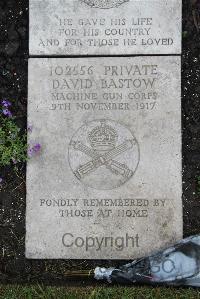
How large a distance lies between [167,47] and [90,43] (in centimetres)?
66

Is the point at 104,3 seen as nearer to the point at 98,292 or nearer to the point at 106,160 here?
the point at 106,160

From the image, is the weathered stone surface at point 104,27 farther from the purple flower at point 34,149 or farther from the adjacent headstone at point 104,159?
the purple flower at point 34,149

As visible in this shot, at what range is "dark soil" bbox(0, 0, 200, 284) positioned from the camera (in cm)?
423

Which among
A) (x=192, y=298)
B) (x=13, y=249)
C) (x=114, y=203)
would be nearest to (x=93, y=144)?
(x=114, y=203)

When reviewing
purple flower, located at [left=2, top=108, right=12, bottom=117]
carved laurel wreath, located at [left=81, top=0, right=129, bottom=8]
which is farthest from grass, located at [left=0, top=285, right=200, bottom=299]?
carved laurel wreath, located at [left=81, top=0, right=129, bottom=8]

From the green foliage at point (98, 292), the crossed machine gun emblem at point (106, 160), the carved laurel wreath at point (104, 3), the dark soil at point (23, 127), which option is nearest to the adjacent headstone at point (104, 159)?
the crossed machine gun emblem at point (106, 160)

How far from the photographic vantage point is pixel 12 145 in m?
4.25

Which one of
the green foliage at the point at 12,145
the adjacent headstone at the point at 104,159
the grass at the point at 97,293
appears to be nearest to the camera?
the grass at the point at 97,293

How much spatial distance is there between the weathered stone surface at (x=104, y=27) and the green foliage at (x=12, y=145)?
0.68 m

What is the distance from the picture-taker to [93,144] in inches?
165

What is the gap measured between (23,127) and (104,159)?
31.0 inches

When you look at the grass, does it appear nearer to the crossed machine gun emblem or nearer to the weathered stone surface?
the crossed machine gun emblem

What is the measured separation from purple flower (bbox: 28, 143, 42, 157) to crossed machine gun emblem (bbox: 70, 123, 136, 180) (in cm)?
34

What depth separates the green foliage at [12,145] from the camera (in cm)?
425
